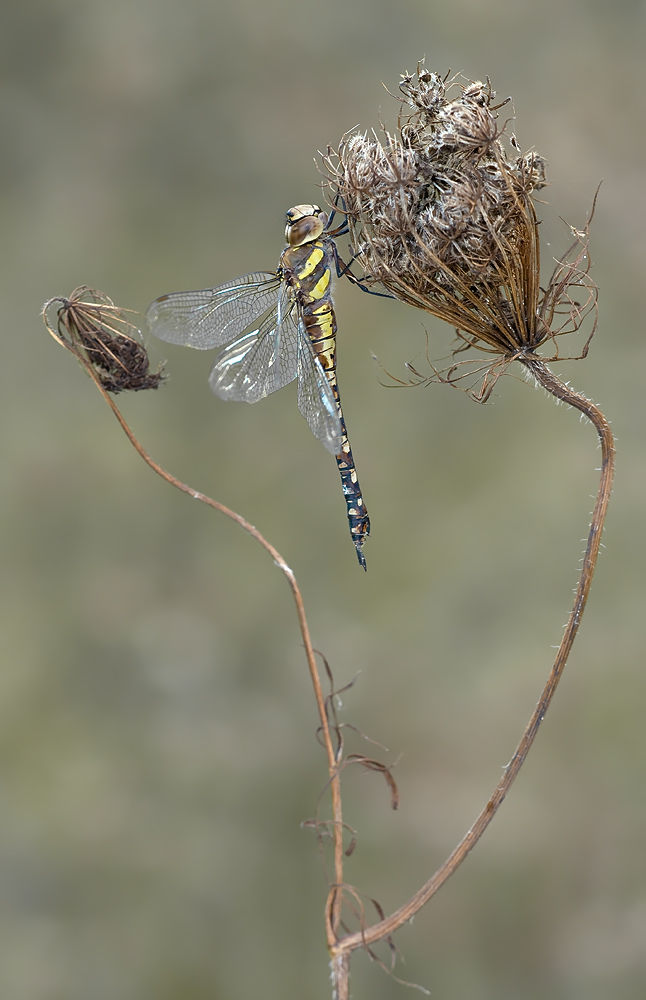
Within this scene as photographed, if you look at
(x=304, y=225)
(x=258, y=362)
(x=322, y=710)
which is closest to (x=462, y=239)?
(x=304, y=225)

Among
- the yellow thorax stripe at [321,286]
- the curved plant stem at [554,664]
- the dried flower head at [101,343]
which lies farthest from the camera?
the yellow thorax stripe at [321,286]

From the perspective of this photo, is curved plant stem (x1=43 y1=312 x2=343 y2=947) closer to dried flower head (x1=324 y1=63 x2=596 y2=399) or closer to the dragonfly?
the dragonfly

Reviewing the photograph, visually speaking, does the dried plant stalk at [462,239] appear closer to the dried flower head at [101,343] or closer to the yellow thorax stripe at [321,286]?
the yellow thorax stripe at [321,286]

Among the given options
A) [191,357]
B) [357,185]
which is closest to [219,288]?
[357,185]

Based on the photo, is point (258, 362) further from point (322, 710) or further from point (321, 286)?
point (322, 710)

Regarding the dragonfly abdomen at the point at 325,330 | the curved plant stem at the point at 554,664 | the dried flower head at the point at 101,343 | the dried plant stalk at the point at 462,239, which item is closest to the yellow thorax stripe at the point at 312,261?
the dragonfly abdomen at the point at 325,330

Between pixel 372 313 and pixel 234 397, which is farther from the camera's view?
pixel 372 313

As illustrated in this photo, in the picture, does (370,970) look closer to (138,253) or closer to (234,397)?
(234,397)

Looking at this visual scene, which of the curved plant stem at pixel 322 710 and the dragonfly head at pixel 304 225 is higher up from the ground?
the dragonfly head at pixel 304 225
